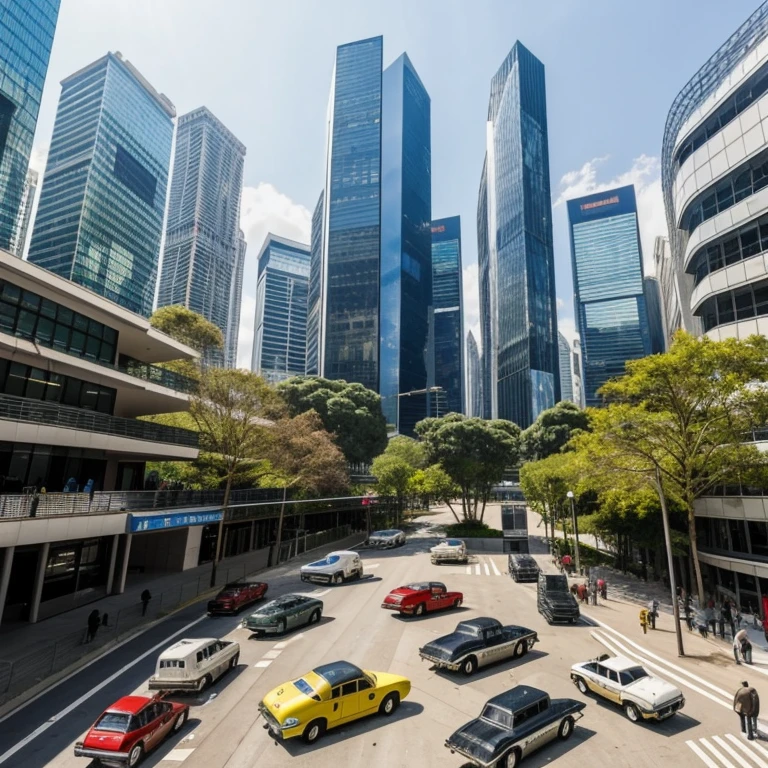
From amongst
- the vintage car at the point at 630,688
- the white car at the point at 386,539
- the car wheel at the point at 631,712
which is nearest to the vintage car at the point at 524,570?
the white car at the point at 386,539

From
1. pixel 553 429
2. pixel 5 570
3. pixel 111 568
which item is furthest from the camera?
pixel 553 429

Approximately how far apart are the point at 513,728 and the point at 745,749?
20.5 feet

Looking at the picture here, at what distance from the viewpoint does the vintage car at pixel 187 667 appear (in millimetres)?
14047

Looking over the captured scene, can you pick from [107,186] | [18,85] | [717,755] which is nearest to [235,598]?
[717,755]

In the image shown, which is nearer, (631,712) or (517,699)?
(517,699)

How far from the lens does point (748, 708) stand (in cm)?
1177

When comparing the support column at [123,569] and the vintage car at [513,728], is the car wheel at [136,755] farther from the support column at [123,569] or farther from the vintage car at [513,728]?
the support column at [123,569]

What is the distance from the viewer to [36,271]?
2300 centimetres

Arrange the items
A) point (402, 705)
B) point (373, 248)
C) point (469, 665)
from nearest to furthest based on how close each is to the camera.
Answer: point (402, 705), point (469, 665), point (373, 248)

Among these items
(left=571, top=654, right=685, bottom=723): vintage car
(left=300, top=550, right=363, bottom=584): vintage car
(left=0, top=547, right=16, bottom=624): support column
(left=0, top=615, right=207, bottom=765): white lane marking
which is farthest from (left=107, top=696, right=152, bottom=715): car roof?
(left=300, top=550, right=363, bottom=584): vintage car

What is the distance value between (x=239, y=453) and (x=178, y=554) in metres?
10.2

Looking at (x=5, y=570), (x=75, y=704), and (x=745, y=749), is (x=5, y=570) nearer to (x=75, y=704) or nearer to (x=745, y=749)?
(x=75, y=704)

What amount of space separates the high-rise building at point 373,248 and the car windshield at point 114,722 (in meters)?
139

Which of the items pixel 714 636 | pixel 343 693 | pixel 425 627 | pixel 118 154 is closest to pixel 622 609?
pixel 714 636
